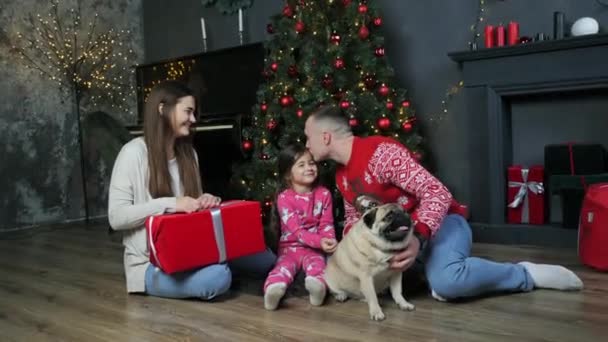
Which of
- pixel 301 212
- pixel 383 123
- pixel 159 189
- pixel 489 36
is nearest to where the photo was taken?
pixel 159 189

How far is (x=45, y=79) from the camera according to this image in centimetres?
514

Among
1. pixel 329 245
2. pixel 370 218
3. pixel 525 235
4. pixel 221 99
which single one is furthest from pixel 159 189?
pixel 221 99

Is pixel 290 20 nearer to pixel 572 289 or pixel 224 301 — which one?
pixel 224 301

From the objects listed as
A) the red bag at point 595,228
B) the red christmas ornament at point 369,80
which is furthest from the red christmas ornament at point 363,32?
the red bag at point 595,228

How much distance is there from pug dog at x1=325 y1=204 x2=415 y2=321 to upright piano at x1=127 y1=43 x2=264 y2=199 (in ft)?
6.30

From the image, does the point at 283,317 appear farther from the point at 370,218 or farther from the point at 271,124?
the point at 271,124

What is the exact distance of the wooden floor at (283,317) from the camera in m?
2.01

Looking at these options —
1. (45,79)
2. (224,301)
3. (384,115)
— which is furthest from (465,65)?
(45,79)

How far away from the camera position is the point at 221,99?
4.73m

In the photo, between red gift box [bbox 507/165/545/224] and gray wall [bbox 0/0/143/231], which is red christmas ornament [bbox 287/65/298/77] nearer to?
red gift box [bbox 507/165/545/224]

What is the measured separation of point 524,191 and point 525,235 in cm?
26

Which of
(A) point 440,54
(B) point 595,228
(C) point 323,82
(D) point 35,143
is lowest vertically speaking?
(B) point 595,228

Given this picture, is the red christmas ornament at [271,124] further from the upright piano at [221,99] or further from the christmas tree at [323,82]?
the upright piano at [221,99]

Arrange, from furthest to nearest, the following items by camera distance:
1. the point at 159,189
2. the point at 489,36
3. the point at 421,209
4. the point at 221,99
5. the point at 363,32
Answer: the point at 221,99 → the point at 489,36 → the point at 363,32 → the point at 159,189 → the point at 421,209
